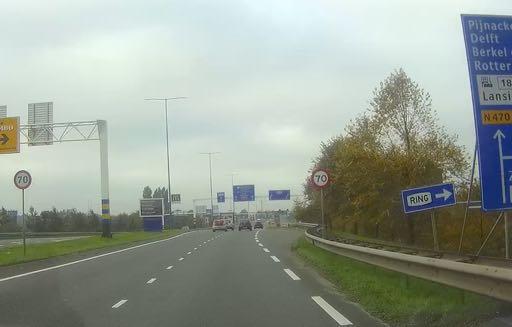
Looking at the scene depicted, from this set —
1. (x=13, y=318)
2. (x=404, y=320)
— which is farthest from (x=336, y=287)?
(x=13, y=318)

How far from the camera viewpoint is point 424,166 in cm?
3544

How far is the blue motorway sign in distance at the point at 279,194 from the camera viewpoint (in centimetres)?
9700

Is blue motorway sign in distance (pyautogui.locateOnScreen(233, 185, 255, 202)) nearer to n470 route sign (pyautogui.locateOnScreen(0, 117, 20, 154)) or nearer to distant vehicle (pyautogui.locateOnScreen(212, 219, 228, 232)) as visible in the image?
distant vehicle (pyautogui.locateOnScreen(212, 219, 228, 232))

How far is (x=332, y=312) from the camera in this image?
31.2ft

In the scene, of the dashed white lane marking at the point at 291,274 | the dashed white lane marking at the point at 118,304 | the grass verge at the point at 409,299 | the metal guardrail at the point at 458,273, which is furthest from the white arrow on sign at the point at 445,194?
the dashed white lane marking at the point at 118,304

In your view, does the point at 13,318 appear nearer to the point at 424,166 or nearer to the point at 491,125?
the point at 491,125

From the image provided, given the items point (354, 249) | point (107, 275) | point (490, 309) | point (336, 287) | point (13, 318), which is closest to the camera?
point (490, 309)

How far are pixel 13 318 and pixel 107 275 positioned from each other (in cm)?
754

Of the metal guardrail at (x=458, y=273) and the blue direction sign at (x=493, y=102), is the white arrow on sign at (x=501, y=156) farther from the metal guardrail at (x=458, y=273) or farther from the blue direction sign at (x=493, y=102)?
the metal guardrail at (x=458, y=273)

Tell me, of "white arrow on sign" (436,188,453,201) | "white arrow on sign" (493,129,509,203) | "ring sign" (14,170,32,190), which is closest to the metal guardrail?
"white arrow on sign" (493,129,509,203)

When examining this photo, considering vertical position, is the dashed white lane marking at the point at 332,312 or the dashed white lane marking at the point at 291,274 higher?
the dashed white lane marking at the point at 291,274

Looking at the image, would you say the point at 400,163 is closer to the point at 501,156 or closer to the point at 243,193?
the point at 501,156

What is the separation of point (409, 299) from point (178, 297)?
4.58m

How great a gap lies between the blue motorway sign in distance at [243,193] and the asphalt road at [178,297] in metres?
76.1
